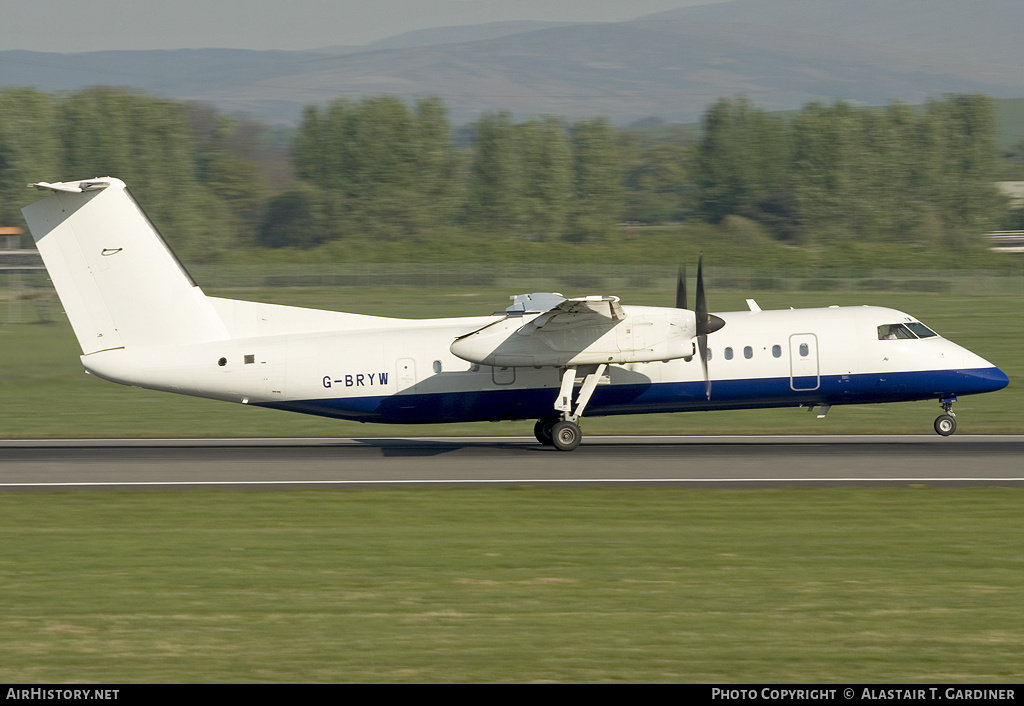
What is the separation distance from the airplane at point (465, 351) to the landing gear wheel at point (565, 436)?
0.02 m

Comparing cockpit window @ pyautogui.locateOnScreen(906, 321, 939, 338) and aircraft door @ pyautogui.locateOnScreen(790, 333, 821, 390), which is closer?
aircraft door @ pyautogui.locateOnScreen(790, 333, 821, 390)

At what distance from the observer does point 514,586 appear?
462 inches

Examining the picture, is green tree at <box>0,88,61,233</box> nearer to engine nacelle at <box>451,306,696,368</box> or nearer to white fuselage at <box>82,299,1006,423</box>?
white fuselage at <box>82,299,1006,423</box>

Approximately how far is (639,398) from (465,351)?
3581 millimetres

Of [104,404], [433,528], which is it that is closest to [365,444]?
[433,528]

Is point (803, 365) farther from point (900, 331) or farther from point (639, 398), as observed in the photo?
point (639, 398)

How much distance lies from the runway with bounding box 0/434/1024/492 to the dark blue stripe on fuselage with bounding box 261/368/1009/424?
844mm

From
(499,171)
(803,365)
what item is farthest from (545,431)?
(499,171)

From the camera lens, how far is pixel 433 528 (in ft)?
48.8

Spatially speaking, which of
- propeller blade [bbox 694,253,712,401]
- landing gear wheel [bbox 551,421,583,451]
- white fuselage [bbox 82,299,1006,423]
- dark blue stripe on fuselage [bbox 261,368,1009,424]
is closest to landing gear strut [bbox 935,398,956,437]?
white fuselage [bbox 82,299,1006,423]

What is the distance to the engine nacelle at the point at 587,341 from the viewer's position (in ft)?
66.3

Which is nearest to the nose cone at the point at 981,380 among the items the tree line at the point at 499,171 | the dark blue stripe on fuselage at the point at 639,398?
the dark blue stripe on fuselage at the point at 639,398

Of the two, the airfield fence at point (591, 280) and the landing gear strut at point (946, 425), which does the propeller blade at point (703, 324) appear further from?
the airfield fence at point (591, 280)

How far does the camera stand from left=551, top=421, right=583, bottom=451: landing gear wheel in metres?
21.5
